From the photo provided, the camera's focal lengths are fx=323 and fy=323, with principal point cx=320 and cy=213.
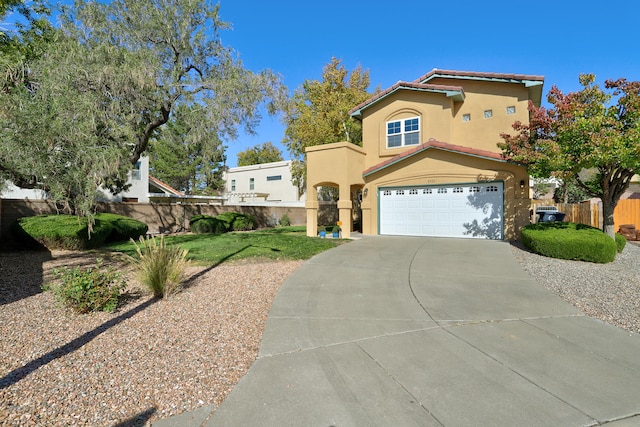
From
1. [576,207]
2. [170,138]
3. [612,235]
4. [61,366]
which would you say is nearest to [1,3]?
[170,138]

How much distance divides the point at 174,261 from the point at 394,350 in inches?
172

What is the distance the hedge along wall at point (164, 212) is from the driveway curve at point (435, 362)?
1386 centimetres

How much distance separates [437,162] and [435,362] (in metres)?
12.5

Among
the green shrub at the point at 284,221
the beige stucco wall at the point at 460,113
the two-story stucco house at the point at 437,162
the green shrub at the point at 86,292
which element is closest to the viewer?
the green shrub at the point at 86,292

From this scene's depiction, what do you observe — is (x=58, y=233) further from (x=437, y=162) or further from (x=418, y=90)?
Result: (x=418, y=90)

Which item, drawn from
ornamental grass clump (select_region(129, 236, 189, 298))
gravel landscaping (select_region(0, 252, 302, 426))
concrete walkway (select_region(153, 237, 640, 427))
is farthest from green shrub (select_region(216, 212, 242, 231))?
concrete walkway (select_region(153, 237, 640, 427))

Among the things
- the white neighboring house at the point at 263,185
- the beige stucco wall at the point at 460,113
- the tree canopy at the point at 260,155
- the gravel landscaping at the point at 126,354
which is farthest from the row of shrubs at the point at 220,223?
the tree canopy at the point at 260,155

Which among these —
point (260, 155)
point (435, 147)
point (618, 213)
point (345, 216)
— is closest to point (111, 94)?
point (345, 216)

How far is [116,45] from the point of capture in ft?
36.0

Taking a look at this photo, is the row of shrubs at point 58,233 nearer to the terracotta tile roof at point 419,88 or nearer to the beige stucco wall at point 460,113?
the beige stucco wall at point 460,113

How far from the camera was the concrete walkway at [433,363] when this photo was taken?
8.91ft

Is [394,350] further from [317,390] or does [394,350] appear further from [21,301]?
[21,301]

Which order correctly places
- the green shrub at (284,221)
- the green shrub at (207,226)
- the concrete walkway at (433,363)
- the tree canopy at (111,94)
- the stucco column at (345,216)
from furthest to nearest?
the green shrub at (284,221) < the green shrub at (207,226) < the stucco column at (345,216) < the tree canopy at (111,94) < the concrete walkway at (433,363)

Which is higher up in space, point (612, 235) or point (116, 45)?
point (116, 45)
